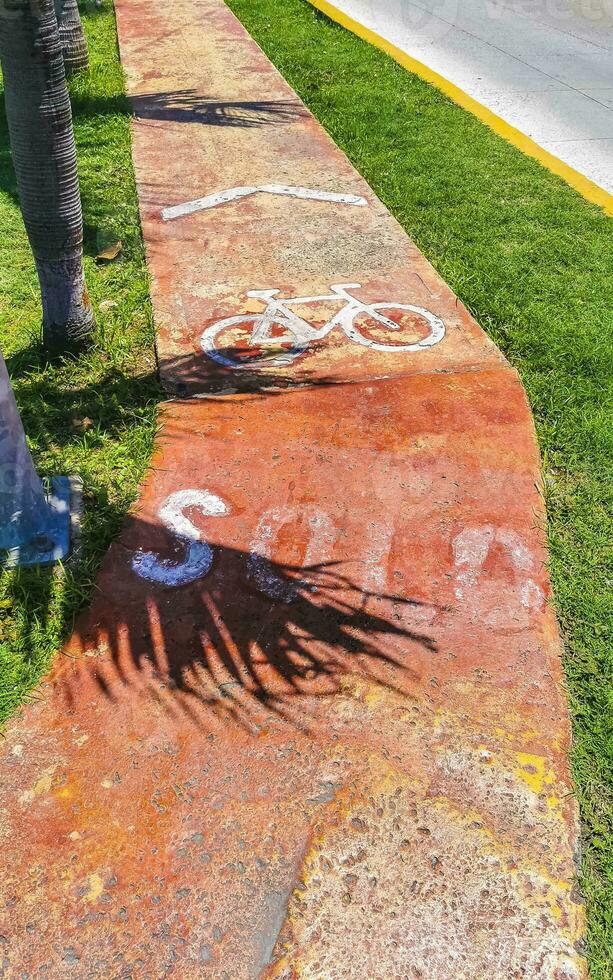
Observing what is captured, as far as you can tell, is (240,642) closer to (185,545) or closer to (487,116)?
(185,545)

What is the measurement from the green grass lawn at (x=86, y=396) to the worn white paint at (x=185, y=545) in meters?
0.19

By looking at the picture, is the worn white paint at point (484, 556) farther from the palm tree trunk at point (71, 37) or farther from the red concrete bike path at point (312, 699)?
the palm tree trunk at point (71, 37)

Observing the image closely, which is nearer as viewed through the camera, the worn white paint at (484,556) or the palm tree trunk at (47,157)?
the worn white paint at (484,556)

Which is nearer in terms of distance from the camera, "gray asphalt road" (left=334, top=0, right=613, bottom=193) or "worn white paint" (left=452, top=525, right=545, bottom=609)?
"worn white paint" (left=452, top=525, right=545, bottom=609)

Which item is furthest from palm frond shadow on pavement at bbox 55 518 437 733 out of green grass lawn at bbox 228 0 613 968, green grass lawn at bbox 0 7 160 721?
green grass lawn at bbox 228 0 613 968

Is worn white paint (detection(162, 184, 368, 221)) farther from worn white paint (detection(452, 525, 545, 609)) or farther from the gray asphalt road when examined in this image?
worn white paint (detection(452, 525, 545, 609))

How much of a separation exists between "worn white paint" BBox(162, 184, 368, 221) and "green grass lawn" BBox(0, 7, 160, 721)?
40cm

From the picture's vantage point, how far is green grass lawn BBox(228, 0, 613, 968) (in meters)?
2.79

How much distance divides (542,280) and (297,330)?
180 cm

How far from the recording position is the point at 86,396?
418 cm


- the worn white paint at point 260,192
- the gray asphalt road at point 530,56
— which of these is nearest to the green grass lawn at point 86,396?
the worn white paint at point 260,192

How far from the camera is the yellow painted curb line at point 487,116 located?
661cm

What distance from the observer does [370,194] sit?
249 inches

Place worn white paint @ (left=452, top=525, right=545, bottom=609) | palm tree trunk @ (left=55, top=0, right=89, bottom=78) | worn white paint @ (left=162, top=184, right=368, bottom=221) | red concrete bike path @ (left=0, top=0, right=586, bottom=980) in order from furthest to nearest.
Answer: palm tree trunk @ (left=55, top=0, right=89, bottom=78) < worn white paint @ (left=162, top=184, right=368, bottom=221) < worn white paint @ (left=452, top=525, right=545, bottom=609) < red concrete bike path @ (left=0, top=0, right=586, bottom=980)
